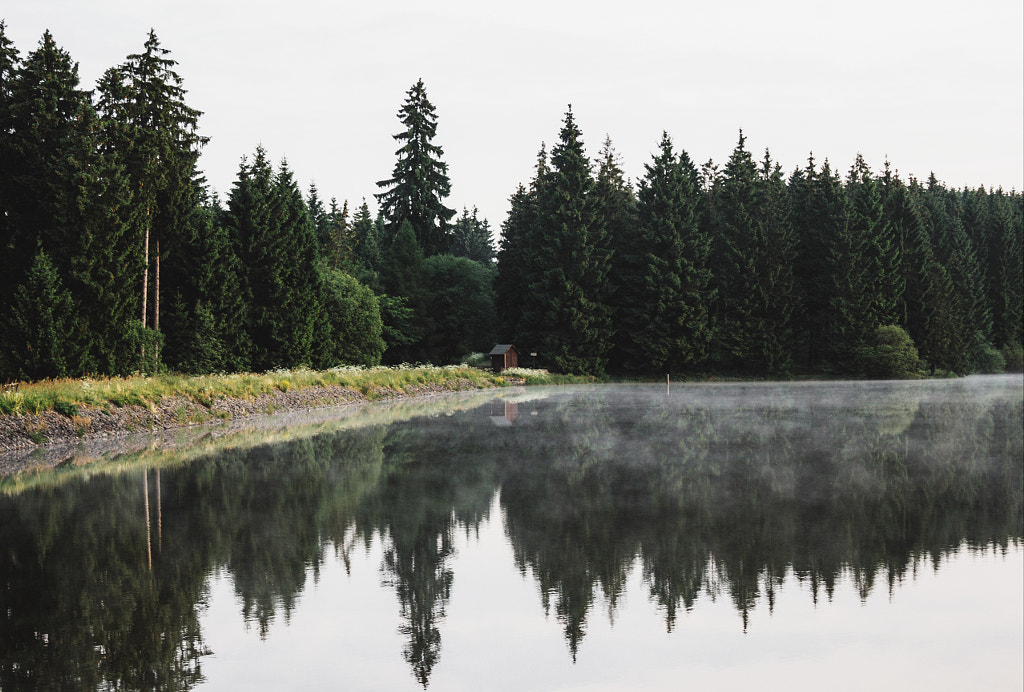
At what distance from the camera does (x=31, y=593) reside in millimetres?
7539

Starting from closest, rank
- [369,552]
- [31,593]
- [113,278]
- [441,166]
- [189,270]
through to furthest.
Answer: [31,593], [369,552], [113,278], [189,270], [441,166]

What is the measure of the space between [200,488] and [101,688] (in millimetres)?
8283

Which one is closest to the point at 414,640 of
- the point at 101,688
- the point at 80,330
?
the point at 101,688

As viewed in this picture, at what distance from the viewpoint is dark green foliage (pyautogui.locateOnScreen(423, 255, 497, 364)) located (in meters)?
76.1

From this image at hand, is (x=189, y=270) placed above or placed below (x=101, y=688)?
above

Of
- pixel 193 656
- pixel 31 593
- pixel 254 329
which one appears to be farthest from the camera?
pixel 254 329

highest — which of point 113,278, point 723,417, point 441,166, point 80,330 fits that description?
point 441,166

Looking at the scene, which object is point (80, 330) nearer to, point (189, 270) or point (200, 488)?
point (189, 270)

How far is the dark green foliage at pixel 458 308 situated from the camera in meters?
76.1

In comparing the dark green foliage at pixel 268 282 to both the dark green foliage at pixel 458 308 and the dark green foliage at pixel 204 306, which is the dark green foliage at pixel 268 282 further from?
the dark green foliage at pixel 458 308

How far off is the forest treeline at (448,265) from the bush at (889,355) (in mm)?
244

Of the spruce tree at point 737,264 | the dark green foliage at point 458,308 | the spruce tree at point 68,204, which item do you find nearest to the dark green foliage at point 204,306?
the spruce tree at point 68,204

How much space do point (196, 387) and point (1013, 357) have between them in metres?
85.1

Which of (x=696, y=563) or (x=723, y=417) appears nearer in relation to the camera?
Answer: (x=696, y=563)
